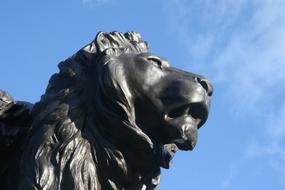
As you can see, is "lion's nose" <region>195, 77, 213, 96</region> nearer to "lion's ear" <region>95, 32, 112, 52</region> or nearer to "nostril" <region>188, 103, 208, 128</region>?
"nostril" <region>188, 103, 208, 128</region>

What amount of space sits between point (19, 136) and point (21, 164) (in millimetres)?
224

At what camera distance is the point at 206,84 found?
12.1 ft

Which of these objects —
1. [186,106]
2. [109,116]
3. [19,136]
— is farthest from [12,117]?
[186,106]

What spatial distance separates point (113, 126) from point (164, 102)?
0.70 feet

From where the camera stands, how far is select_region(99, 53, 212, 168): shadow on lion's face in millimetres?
3562

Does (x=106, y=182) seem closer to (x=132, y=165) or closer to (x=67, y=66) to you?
(x=132, y=165)

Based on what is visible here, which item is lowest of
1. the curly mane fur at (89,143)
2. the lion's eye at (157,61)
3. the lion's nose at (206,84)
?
the curly mane fur at (89,143)

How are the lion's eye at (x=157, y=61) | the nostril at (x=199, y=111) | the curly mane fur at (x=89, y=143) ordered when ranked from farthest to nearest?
the lion's eye at (x=157, y=61) → the nostril at (x=199, y=111) → the curly mane fur at (x=89, y=143)

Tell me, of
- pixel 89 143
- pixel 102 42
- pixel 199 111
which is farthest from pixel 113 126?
pixel 102 42

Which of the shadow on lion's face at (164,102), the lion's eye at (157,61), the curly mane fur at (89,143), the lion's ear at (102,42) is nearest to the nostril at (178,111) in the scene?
the shadow on lion's face at (164,102)

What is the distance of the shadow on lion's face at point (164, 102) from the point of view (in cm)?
356

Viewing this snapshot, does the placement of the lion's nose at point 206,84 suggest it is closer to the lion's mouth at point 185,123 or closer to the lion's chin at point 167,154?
the lion's mouth at point 185,123

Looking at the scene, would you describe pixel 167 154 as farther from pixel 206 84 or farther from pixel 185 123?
pixel 206 84

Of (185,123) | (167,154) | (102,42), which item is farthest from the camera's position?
(102,42)
